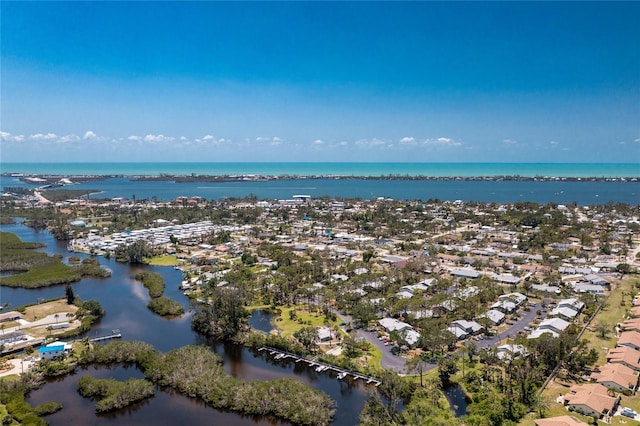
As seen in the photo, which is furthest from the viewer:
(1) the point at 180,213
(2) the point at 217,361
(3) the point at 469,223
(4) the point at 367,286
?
(1) the point at 180,213

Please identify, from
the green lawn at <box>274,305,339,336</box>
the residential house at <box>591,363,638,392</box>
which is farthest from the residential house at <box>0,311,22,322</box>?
the residential house at <box>591,363,638,392</box>

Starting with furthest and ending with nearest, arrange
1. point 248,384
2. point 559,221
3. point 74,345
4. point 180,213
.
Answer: point 180,213 → point 559,221 → point 74,345 → point 248,384

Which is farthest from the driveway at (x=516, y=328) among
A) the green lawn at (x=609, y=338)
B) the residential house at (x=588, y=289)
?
the residential house at (x=588, y=289)

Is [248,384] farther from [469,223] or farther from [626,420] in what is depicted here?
[469,223]

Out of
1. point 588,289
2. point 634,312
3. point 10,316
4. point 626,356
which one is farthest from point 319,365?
point 588,289

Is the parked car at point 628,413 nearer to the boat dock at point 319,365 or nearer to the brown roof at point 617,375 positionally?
the brown roof at point 617,375

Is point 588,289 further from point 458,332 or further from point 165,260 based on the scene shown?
point 165,260

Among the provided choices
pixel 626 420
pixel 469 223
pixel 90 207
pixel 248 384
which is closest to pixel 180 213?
pixel 90 207
